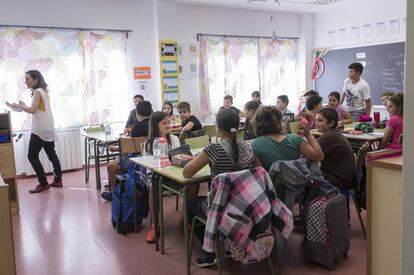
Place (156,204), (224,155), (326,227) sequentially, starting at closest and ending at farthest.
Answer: (224,155) → (326,227) → (156,204)

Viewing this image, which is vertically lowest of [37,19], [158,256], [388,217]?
[158,256]

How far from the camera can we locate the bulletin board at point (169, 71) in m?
6.82

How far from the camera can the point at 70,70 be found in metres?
6.13

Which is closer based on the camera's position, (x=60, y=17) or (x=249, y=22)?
(x=60, y=17)

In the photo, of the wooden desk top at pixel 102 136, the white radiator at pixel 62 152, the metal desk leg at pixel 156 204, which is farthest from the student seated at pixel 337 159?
the white radiator at pixel 62 152

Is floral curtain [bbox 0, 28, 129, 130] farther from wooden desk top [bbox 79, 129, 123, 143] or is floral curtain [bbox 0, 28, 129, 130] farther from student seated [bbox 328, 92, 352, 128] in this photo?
student seated [bbox 328, 92, 352, 128]

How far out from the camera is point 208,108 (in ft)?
24.6

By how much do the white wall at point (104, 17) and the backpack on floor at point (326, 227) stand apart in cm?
455

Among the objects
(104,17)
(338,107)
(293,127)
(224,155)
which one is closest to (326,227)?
(224,155)

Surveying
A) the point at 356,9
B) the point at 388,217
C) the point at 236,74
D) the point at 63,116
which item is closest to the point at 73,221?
the point at 63,116

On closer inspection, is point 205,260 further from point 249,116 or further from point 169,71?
point 169,71

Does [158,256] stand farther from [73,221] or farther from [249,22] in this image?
[249,22]

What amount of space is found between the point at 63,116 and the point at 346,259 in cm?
470

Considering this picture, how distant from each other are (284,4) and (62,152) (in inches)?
191
